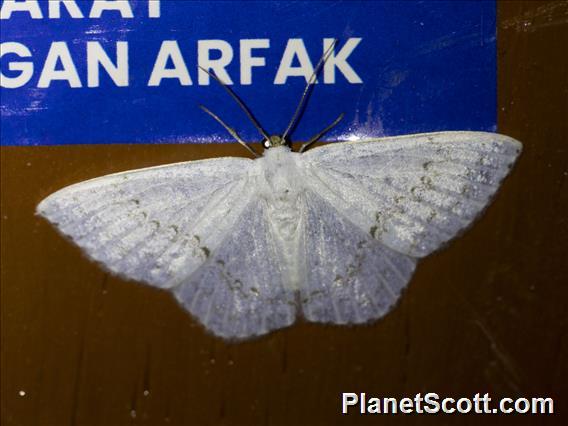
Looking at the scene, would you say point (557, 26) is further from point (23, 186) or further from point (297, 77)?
point (23, 186)

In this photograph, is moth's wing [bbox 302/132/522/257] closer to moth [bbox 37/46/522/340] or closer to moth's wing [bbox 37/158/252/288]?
moth [bbox 37/46/522/340]

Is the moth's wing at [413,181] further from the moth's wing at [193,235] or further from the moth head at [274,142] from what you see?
the moth's wing at [193,235]

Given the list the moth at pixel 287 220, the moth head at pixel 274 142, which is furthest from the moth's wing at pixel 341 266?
the moth head at pixel 274 142

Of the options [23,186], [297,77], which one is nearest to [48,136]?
[23,186]

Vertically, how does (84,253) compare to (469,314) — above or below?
above

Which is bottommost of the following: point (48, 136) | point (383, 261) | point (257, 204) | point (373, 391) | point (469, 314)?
point (373, 391)

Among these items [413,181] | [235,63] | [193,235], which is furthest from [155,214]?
[413,181]

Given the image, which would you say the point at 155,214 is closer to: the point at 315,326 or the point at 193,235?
the point at 193,235
